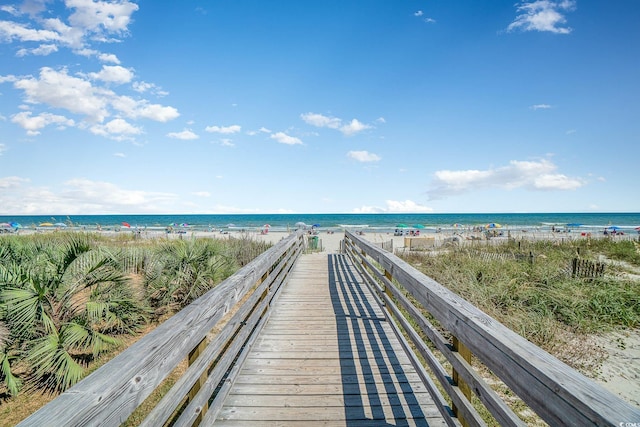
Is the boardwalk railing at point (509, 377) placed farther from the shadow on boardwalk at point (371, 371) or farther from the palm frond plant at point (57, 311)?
the palm frond plant at point (57, 311)

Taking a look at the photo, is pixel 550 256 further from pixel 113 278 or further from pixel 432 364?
pixel 113 278

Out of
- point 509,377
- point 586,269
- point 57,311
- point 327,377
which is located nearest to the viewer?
point 509,377

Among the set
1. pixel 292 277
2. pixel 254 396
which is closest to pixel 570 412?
pixel 254 396

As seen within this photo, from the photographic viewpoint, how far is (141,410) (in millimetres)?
4277

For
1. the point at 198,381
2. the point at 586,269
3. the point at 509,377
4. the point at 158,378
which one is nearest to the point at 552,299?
the point at 586,269

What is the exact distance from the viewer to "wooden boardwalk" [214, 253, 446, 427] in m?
2.60

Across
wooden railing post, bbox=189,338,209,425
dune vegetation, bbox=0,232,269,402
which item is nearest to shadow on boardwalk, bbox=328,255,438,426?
wooden railing post, bbox=189,338,209,425

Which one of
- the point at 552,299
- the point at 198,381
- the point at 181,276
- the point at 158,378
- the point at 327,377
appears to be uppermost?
the point at 158,378

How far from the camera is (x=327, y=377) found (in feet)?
10.6

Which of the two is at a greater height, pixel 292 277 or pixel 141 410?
pixel 292 277

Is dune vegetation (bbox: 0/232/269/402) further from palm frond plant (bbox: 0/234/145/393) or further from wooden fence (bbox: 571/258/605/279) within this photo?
wooden fence (bbox: 571/258/605/279)

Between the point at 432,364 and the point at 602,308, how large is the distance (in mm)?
6690

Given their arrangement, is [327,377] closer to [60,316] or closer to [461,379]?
[461,379]

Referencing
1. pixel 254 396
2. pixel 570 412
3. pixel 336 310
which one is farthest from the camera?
pixel 336 310
